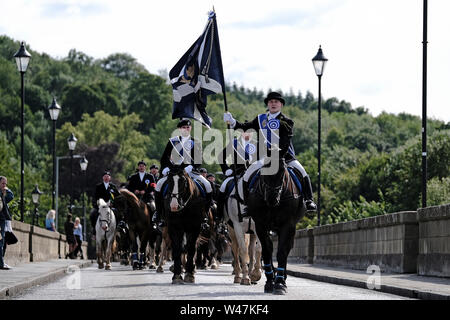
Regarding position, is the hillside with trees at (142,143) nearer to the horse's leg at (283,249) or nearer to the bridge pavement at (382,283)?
the bridge pavement at (382,283)

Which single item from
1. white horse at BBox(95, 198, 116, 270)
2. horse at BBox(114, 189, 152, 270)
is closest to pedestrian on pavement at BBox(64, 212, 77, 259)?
white horse at BBox(95, 198, 116, 270)

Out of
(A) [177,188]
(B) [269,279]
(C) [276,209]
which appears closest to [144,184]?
(A) [177,188]

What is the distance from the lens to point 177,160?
2045 centimetres

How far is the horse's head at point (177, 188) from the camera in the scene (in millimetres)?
19562

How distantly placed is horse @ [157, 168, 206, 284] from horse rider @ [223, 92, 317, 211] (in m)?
1.85

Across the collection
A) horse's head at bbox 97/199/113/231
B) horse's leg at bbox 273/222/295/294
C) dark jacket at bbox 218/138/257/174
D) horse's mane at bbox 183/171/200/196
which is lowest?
horse's leg at bbox 273/222/295/294

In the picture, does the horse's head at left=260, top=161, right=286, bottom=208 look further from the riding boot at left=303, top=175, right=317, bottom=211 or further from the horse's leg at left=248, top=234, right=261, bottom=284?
the horse's leg at left=248, top=234, right=261, bottom=284

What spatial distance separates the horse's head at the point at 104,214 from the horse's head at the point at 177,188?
10.2 m

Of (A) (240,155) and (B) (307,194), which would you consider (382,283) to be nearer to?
(B) (307,194)

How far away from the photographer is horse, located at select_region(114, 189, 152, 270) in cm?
2820

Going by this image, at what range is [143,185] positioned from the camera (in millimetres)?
29141
